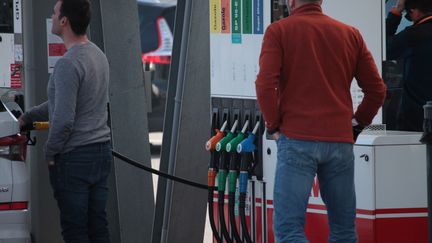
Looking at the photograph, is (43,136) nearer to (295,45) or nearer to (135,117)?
(135,117)

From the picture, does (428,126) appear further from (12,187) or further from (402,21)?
(12,187)

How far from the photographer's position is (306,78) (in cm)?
519

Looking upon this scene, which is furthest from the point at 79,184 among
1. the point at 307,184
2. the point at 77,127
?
the point at 307,184

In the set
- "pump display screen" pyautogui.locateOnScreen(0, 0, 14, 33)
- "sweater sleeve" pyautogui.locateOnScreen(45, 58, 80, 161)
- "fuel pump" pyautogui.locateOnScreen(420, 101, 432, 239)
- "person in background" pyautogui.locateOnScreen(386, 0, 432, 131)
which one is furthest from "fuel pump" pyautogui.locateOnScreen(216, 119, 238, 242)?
"pump display screen" pyautogui.locateOnScreen(0, 0, 14, 33)

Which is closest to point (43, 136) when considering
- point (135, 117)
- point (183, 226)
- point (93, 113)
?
point (135, 117)

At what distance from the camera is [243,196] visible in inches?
258

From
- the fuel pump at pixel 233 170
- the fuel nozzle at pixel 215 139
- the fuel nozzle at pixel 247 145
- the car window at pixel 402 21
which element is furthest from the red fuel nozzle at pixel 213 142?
the car window at pixel 402 21

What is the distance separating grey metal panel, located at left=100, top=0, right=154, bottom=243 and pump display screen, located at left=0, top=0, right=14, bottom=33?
0.67 metres

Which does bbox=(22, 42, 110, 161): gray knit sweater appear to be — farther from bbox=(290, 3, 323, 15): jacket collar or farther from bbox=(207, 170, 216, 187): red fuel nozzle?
bbox=(290, 3, 323, 15): jacket collar

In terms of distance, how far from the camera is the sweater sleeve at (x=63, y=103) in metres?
5.69

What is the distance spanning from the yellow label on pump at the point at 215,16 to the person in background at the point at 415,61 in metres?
1.14

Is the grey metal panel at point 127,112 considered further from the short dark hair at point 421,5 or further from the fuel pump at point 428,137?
the fuel pump at point 428,137

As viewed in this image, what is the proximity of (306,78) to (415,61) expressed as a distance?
169 centimetres

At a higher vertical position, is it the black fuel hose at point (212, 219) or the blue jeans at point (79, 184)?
the blue jeans at point (79, 184)
